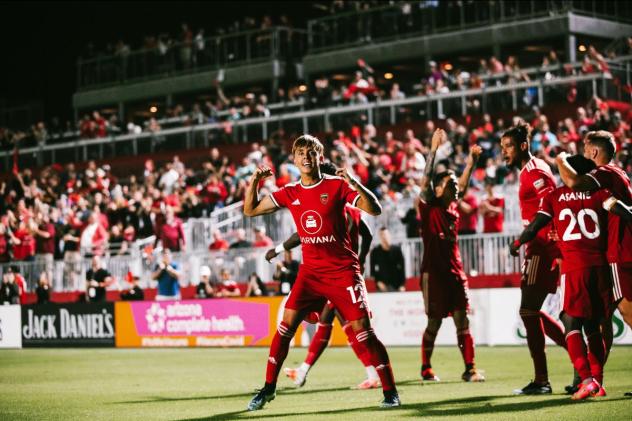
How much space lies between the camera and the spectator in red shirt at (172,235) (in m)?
29.1

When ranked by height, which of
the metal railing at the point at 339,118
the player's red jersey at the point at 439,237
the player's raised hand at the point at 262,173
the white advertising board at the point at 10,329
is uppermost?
the metal railing at the point at 339,118

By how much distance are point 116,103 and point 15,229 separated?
19971mm

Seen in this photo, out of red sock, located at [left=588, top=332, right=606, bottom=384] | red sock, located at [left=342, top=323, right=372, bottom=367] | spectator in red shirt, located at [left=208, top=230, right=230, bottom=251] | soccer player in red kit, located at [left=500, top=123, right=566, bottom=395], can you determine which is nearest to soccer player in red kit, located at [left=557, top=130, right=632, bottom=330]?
red sock, located at [left=588, top=332, right=606, bottom=384]

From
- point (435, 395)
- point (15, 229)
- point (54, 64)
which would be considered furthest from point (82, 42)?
point (435, 395)

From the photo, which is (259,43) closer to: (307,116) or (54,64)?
(307,116)

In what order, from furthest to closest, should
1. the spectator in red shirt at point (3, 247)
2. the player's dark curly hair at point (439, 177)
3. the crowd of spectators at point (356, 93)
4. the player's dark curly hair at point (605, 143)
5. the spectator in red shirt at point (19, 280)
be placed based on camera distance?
the spectator in red shirt at point (3, 247) < the crowd of spectators at point (356, 93) < the spectator in red shirt at point (19, 280) < the player's dark curly hair at point (439, 177) < the player's dark curly hair at point (605, 143)

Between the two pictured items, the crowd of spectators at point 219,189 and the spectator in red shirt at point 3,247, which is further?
the spectator in red shirt at point 3,247

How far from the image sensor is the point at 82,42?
56062mm

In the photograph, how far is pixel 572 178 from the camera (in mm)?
10227

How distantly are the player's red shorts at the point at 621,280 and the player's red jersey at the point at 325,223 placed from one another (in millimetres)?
2433

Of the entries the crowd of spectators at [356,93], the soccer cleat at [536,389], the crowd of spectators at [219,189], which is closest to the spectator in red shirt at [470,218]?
the crowd of spectators at [219,189]

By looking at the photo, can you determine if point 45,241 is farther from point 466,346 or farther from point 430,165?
point 430,165

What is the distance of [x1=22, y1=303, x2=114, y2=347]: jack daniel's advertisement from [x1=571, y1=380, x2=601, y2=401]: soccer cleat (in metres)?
16.8

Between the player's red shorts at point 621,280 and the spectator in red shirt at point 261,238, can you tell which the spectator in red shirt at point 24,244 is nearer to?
the spectator in red shirt at point 261,238
